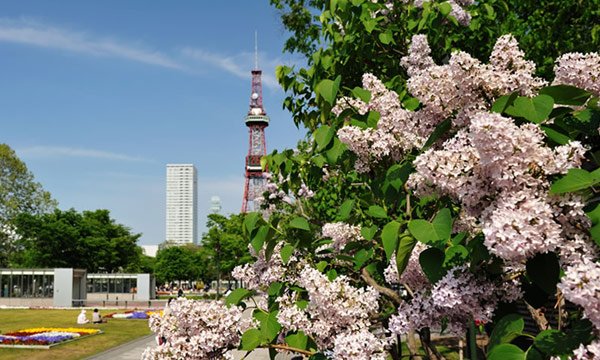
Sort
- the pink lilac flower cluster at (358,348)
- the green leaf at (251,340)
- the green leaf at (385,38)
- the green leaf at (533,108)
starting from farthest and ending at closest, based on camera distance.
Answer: the green leaf at (385,38), the green leaf at (251,340), the pink lilac flower cluster at (358,348), the green leaf at (533,108)

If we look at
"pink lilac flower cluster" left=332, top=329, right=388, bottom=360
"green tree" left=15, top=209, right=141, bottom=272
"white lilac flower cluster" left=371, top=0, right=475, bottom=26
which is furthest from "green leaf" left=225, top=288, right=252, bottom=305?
"green tree" left=15, top=209, right=141, bottom=272

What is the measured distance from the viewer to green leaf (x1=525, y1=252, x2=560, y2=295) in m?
2.26

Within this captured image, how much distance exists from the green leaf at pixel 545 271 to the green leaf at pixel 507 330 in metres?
0.21

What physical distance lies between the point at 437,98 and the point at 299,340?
192 cm

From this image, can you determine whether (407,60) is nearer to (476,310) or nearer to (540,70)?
(476,310)

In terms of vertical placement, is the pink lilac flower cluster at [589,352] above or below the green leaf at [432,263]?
below

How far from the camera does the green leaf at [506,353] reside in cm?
221

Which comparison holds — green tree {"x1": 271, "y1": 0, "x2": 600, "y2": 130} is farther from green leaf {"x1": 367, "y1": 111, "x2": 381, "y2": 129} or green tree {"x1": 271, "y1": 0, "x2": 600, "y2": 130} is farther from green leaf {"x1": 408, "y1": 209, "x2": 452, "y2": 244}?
green leaf {"x1": 408, "y1": 209, "x2": 452, "y2": 244}

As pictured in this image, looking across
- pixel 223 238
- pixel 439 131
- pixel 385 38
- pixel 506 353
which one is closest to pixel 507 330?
pixel 506 353

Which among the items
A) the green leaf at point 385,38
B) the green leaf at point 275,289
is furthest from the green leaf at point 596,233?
the green leaf at point 385,38

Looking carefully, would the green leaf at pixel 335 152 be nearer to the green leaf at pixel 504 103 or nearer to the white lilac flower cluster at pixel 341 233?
the green leaf at pixel 504 103

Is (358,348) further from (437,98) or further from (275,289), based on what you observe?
(437,98)

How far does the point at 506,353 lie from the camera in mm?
2229

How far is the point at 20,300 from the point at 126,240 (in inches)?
1058
